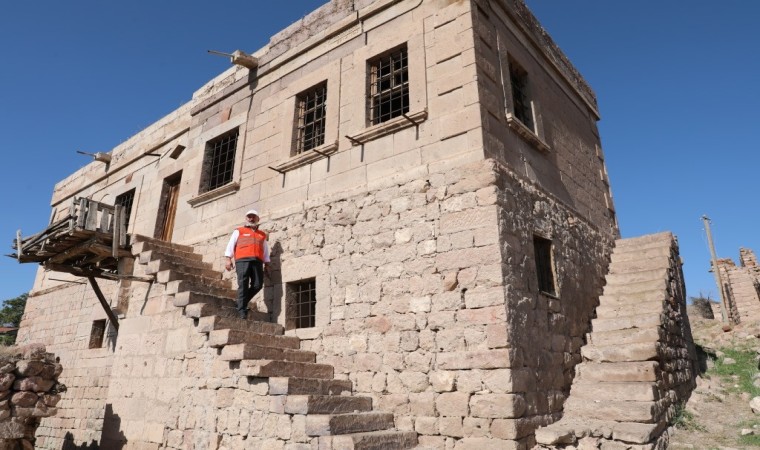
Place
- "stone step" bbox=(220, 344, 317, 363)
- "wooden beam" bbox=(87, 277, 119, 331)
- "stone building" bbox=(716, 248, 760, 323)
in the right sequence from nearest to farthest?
"stone step" bbox=(220, 344, 317, 363), "wooden beam" bbox=(87, 277, 119, 331), "stone building" bbox=(716, 248, 760, 323)

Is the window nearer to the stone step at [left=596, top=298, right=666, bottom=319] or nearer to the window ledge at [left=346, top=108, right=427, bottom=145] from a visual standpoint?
the stone step at [left=596, top=298, right=666, bottom=319]

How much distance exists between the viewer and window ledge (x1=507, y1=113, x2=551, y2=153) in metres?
6.79

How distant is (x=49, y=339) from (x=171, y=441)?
8715mm

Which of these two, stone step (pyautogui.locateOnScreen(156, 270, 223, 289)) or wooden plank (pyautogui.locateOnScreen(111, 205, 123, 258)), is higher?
wooden plank (pyautogui.locateOnScreen(111, 205, 123, 258))

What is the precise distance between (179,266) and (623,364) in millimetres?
6673

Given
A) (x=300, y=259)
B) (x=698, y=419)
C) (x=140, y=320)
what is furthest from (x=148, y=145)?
(x=698, y=419)

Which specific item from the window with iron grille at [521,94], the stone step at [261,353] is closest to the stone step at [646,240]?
the window with iron grille at [521,94]

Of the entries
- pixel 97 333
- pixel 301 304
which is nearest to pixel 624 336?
pixel 301 304

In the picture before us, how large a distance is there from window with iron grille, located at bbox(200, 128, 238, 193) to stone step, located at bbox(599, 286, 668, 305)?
7201mm

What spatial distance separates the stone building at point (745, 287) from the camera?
16484mm

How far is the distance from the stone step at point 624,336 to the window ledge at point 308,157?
4.74 m

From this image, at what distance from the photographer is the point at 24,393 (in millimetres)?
6258

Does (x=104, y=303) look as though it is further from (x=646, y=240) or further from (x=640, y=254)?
(x=646, y=240)

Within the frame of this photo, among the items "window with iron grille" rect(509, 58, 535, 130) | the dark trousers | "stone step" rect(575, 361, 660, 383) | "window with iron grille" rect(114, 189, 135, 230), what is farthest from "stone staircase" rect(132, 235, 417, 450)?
"window with iron grille" rect(114, 189, 135, 230)
